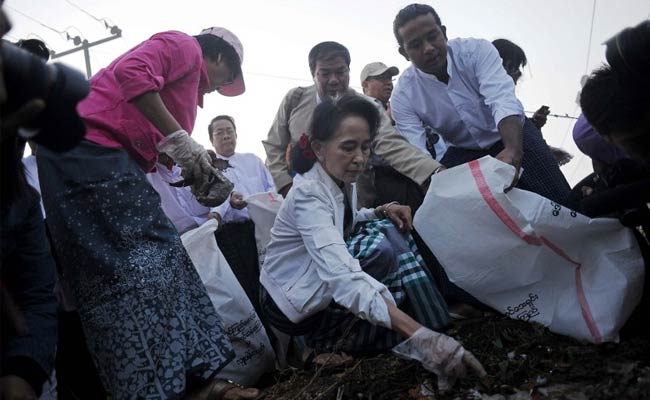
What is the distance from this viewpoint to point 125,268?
197 cm

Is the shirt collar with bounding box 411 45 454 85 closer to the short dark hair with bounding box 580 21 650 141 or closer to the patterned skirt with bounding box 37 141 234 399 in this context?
the short dark hair with bounding box 580 21 650 141

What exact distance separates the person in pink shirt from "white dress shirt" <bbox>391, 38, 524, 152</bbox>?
1508 millimetres

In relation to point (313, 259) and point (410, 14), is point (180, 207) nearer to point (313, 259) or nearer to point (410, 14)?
point (313, 259)

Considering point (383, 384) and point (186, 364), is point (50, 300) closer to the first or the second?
point (186, 364)

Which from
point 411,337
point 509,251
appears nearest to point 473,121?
point 509,251

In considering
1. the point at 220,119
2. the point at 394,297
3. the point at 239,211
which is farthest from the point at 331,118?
the point at 220,119

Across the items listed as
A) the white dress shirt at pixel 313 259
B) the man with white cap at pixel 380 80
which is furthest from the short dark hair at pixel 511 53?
the white dress shirt at pixel 313 259

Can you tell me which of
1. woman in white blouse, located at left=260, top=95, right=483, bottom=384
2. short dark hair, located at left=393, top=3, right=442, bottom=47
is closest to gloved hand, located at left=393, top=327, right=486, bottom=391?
woman in white blouse, located at left=260, top=95, right=483, bottom=384

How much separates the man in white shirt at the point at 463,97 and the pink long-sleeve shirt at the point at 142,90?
1301mm

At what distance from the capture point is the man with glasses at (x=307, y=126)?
128 inches

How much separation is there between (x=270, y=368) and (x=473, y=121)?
1632 millimetres

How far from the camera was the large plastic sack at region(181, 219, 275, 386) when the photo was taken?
2.67 meters

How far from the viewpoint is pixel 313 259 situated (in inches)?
91.1

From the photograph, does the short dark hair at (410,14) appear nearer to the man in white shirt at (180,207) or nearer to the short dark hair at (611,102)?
the short dark hair at (611,102)
